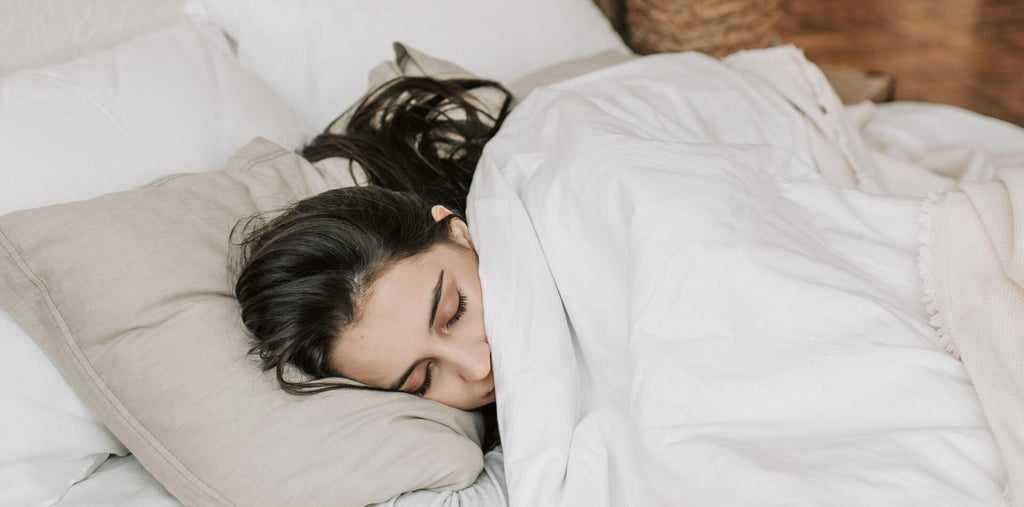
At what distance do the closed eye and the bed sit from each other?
4 centimetres

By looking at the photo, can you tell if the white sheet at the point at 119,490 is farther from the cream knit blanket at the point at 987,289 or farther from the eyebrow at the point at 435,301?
the cream knit blanket at the point at 987,289

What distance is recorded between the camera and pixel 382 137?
1298 mm

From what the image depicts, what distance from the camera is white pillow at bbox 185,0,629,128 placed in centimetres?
151

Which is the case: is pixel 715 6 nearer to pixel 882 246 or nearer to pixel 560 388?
pixel 882 246

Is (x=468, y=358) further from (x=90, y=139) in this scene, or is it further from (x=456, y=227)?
(x=90, y=139)

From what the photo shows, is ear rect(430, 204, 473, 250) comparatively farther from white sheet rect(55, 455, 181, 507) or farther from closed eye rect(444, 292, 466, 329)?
white sheet rect(55, 455, 181, 507)

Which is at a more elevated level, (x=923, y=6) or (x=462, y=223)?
(x=462, y=223)

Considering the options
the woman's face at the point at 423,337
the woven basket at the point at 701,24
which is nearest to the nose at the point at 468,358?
the woman's face at the point at 423,337

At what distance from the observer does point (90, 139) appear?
1129mm

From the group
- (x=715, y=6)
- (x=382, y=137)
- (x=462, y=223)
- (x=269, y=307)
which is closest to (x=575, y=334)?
(x=462, y=223)

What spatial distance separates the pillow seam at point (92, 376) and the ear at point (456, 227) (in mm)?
431

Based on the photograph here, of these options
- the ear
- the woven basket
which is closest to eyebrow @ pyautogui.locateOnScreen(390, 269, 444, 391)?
the ear

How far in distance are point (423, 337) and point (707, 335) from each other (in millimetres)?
323

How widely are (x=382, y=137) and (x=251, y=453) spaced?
0.57 m
